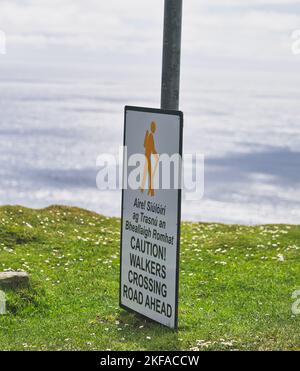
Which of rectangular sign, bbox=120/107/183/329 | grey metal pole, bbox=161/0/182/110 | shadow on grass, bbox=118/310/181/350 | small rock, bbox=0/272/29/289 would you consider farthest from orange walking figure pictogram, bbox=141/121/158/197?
small rock, bbox=0/272/29/289

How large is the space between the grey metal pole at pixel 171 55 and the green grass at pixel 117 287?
9.59ft

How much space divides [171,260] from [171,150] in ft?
4.39

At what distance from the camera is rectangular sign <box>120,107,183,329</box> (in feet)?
33.4

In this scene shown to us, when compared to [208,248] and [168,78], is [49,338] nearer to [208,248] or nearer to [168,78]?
[168,78]

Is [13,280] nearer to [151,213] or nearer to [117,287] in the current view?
[117,287]

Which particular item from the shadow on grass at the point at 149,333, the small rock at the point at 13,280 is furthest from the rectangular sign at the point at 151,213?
the small rock at the point at 13,280

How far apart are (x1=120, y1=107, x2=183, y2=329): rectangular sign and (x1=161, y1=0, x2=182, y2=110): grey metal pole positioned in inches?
14.7

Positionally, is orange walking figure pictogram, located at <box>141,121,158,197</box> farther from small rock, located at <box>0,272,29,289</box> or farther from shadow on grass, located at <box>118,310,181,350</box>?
small rock, located at <box>0,272,29,289</box>

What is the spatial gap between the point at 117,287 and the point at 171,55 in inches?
184

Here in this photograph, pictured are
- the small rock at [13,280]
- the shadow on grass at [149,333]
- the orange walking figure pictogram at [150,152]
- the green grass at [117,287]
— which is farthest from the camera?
the small rock at [13,280]

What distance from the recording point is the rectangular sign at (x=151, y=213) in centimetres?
1019

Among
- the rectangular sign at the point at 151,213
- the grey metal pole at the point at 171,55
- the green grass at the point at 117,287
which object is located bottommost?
the green grass at the point at 117,287

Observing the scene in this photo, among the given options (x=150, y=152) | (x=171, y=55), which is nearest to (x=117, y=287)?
(x=150, y=152)

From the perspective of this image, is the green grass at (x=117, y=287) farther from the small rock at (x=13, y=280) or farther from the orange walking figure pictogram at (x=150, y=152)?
the orange walking figure pictogram at (x=150, y=152)
